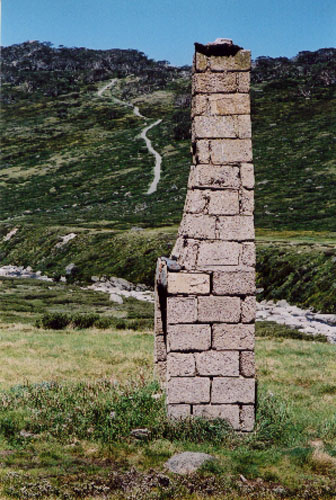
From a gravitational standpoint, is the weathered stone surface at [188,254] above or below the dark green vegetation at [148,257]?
above

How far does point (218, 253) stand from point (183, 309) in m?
1.23

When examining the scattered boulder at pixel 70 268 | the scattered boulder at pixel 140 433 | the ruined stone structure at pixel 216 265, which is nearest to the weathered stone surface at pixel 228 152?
the ruined stone structure at pixel 216 265

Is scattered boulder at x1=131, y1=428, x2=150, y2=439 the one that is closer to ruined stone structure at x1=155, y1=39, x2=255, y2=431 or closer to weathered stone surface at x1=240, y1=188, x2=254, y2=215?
ruined stone structure at x1=155, y1=39, x2=255, y2=431

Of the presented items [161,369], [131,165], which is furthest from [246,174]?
[131,165]

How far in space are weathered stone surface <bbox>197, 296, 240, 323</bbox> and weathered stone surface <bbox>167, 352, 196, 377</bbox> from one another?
758 mm

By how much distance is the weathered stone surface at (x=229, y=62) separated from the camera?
9.55 m

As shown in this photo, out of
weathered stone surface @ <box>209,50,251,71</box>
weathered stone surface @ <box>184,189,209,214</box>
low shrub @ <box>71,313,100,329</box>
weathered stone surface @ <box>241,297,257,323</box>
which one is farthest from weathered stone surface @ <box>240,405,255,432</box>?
low shrub @ <box>71,313,100,329</box>

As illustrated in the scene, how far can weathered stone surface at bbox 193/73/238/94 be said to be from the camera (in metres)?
9.58

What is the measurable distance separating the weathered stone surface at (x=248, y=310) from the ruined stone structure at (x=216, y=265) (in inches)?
0.7

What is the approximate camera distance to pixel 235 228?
9438 millimetres

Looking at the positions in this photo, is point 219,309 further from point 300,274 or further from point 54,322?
point 300,274

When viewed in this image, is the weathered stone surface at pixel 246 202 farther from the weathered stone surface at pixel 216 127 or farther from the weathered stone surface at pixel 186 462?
Answer: the weathered stone surface at pixel 186 462

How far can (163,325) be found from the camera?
12062 millimetres

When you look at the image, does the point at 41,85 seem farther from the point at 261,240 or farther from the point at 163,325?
the point at 163,325
